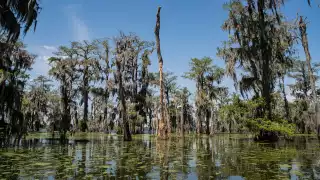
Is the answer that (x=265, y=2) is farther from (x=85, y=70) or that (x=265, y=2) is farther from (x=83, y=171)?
(x=85, y=70)

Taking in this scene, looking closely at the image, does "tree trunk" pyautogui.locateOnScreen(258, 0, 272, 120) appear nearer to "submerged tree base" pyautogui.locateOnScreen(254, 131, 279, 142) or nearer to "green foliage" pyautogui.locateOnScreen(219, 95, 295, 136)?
"green foliage" pyautogui.locateOnScreen(219, 95, 295, 136)

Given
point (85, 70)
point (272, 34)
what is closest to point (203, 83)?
point (85, 70)

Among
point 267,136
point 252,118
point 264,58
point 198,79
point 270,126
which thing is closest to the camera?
point 270,126

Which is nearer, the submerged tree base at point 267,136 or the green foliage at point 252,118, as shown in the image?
the green foliage at point 252,118

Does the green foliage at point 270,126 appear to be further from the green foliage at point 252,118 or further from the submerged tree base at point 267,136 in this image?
the submerged tree base at point 267,136

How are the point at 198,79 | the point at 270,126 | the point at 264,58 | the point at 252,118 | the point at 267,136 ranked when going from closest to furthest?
the point at 270,126 → the point at 267,136 → the point at 252,118 → the point at 264,58 → the point at 198,79

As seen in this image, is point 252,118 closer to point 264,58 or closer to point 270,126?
point 270,126

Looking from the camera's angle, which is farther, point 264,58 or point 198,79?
point 198,79

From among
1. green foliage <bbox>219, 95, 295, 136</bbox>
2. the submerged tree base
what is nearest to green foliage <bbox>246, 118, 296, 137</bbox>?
green foliage <bbox>219, 95, 295, 136</bbox>

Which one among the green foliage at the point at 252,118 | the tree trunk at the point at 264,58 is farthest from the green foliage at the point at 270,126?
the tree trunk at the point at 264,58

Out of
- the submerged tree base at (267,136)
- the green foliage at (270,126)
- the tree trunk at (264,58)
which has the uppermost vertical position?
the tree trunk at (264,58)

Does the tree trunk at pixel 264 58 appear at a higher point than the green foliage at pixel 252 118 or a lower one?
higher

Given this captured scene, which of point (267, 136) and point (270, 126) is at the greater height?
point (270, 126)

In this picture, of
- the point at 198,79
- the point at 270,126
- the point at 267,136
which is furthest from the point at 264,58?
the point at 198,79
